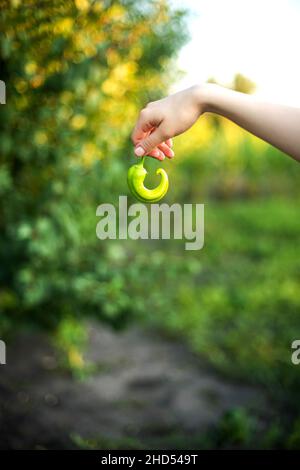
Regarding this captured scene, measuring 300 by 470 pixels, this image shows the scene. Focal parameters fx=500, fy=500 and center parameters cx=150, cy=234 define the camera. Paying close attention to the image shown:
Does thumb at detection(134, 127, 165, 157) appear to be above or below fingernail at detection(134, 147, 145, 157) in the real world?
above

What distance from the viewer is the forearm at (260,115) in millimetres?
908

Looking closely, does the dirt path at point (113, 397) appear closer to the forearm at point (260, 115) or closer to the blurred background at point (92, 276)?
the blurred background at point (92, 276)

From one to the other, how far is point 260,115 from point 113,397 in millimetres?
2206

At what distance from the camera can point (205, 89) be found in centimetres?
98

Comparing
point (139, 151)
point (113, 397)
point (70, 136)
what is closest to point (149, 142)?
point (139, 151)

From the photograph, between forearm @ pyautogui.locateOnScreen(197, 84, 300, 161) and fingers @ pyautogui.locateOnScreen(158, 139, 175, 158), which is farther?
fingers @ pyautogui.locateOnScreen(158, 139, 175, 158)

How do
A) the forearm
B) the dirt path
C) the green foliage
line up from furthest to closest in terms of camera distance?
the dirt path → the green foliage → the forearm

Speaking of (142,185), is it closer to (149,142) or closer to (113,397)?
(149,142)

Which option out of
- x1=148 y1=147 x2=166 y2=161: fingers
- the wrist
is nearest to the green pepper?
x1=148 y1=147 x2=166 y2=161: fingers

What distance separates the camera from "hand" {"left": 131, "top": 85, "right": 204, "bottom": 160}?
987 mm

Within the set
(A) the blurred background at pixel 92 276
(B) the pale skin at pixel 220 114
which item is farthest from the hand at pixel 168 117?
(A) the blurred background at pixel 92 276

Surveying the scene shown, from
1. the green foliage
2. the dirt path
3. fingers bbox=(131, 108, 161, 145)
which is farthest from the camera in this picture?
the dirt path

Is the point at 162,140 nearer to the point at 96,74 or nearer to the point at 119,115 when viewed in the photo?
the point at 96,74

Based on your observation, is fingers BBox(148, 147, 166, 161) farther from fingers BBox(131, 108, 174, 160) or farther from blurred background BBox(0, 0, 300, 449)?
blurred background BBox(0, 0, 300, 449)
